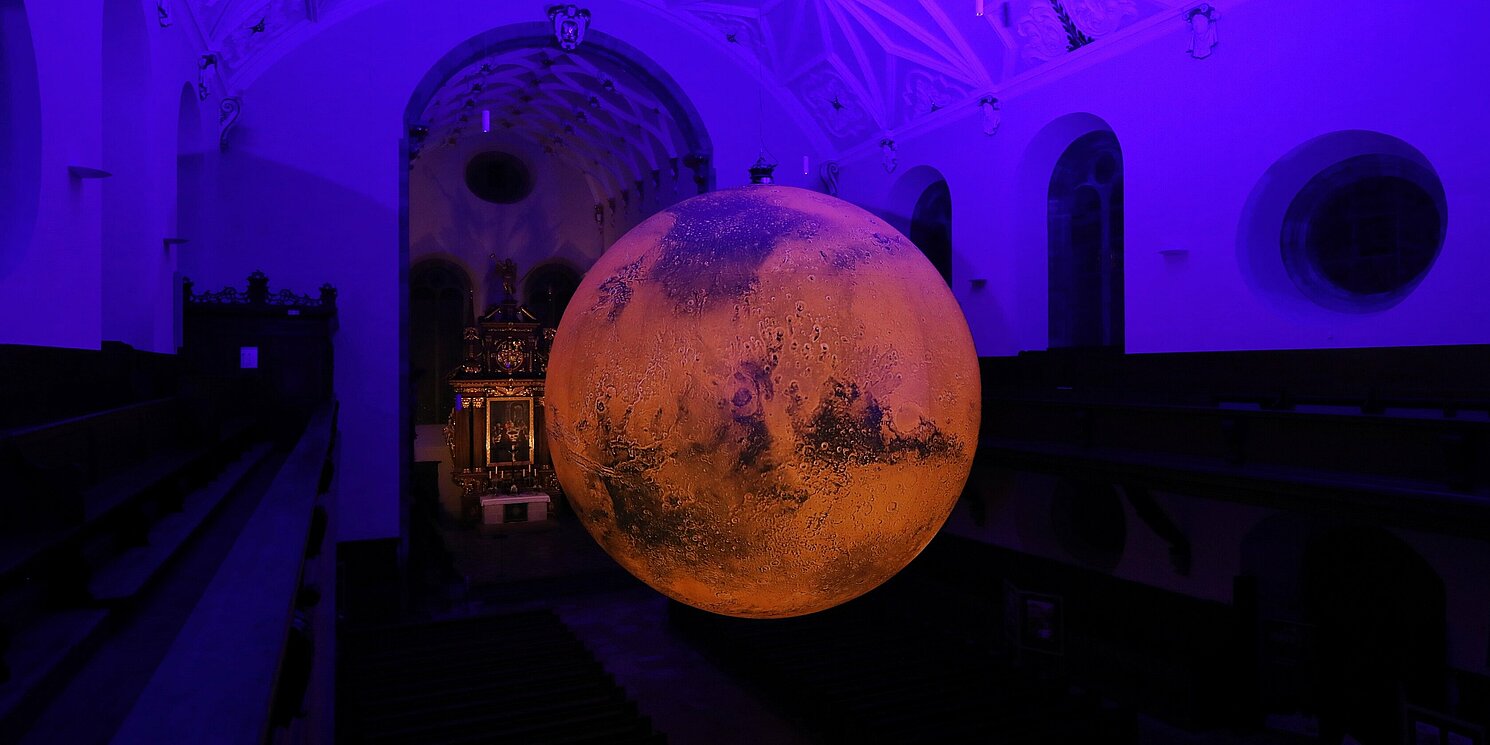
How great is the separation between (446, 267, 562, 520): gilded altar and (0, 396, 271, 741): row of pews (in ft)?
42.5

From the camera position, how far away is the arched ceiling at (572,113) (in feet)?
48.2

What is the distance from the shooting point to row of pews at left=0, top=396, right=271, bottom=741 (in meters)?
2.35

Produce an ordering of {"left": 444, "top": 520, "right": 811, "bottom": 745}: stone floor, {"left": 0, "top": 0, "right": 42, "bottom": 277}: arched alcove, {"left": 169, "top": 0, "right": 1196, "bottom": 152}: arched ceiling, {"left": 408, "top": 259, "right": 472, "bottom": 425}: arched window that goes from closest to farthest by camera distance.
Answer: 1. {"left": 0, "top": 0, "right": 42, "bottom": 277}: arched alcove
2. {"left": 444, "top": 520, "right": 811, "bottom": 745}: stone floor
3. {"left": 169, "top": 0, "right": 1196, "bottom": 152}: arched ceiling
4. {"left": 408, "top": 259, "right": 472, "bottom": 425}: arched window

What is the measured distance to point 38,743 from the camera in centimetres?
190

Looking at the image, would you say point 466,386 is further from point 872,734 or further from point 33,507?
point 33,507

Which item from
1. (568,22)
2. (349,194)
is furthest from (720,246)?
(568,22)

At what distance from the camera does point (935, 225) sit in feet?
44.5

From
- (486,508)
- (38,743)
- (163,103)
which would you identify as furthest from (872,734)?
(486,508)

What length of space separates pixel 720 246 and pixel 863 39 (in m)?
11.9

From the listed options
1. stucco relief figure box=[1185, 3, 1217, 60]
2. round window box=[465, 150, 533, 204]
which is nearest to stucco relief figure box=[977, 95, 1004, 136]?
stucco relief figure box=[1185, 3, 1217, 60]

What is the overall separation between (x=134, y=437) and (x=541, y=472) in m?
13.5

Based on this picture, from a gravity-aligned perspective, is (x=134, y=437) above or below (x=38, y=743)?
above

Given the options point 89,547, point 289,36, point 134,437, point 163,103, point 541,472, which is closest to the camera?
point 89,547

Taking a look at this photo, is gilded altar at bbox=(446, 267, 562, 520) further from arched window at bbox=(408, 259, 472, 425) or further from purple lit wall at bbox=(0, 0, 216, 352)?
purple lit wall at bbox=(0, 0, 216, 352)
